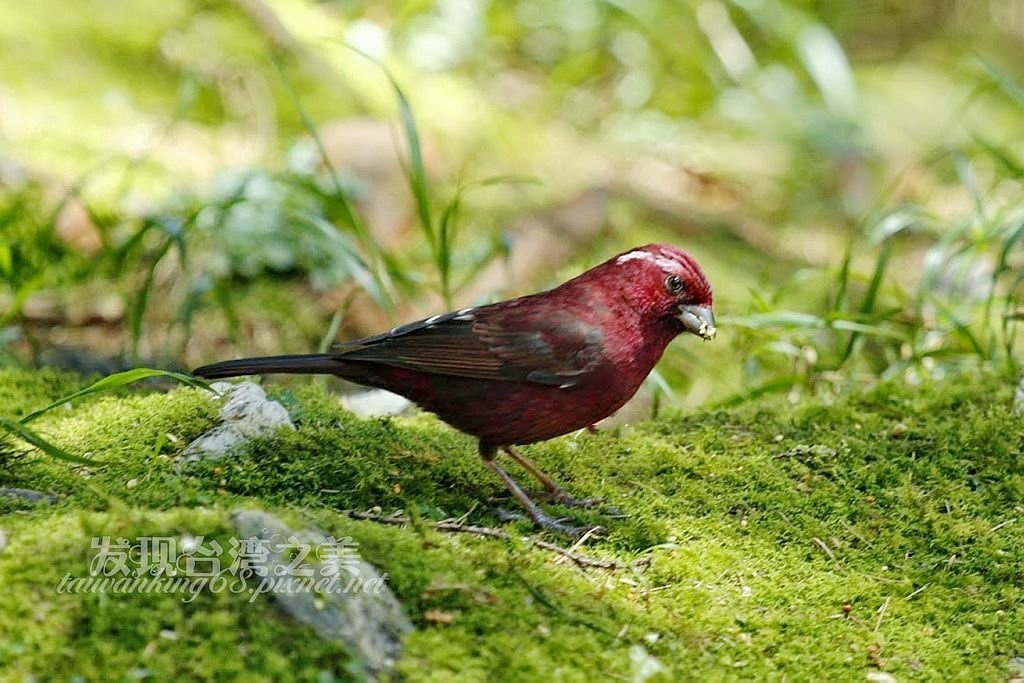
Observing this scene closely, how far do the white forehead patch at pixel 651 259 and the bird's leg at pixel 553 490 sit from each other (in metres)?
0.75

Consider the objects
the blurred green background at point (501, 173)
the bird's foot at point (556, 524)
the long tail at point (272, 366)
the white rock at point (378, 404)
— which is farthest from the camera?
the blurred green background at point (501, 173)

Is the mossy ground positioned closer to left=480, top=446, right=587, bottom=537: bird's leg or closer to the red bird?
left=480, top=446, right=587, bottom=537: bird's leg

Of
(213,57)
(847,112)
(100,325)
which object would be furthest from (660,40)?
(100,325)

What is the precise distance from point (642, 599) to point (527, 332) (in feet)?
3.32

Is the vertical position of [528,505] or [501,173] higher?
[528,505]

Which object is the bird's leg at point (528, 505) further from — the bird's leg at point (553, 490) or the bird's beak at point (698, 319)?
the bird's beak at point (698, 319)

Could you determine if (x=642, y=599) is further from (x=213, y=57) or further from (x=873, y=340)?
(x=213, y=57)

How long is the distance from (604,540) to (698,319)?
2.75 ft

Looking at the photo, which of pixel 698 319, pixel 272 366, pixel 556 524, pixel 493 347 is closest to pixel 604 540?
pixel 556 524

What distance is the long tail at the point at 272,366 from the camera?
355 cm

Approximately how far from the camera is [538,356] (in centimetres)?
351

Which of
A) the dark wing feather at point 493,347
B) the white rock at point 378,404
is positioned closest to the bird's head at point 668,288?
the dark wing feather at point 493,347

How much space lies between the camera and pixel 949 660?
2.92 meters

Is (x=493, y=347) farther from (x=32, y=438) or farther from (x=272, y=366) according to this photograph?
(x=32, y=438)
